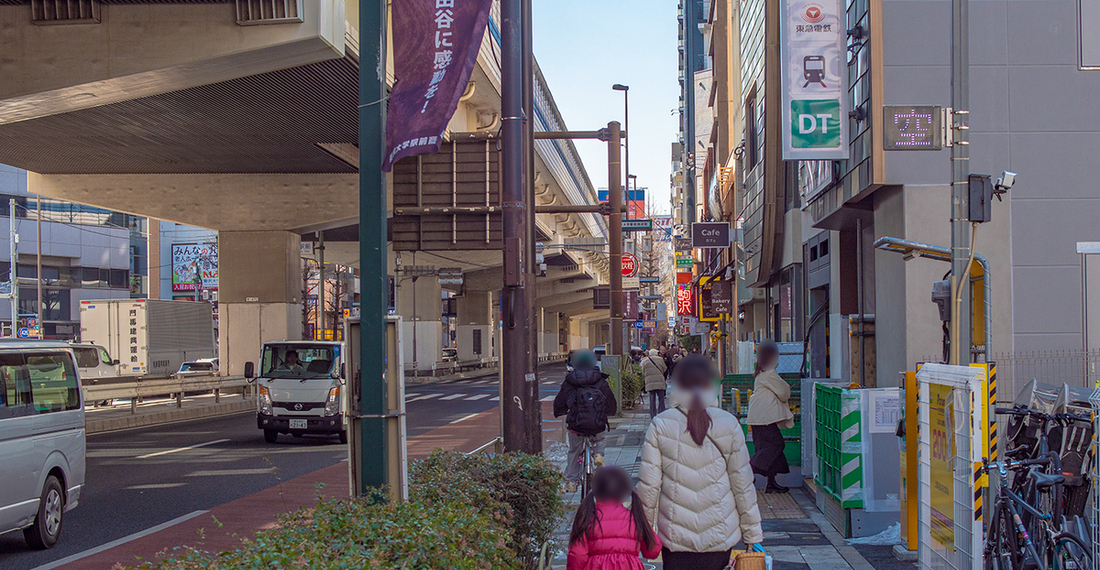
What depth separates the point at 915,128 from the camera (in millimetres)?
9289

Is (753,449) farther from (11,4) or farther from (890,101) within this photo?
(11,4)

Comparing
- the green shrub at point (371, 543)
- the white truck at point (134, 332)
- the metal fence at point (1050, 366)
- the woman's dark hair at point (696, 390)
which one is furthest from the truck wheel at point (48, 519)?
the white truck at point (134, 332)

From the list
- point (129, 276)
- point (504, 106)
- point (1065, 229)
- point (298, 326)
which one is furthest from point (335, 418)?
point (129, 276)

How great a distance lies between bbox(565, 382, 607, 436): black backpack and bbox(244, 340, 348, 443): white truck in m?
8.27

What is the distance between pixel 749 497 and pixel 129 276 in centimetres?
7025

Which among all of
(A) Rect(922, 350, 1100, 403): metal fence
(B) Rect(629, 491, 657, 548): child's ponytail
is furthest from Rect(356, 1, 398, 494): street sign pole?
(A) Rect(922, 350, 1100, 403): metal fence

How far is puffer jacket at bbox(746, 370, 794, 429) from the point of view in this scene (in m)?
10.5

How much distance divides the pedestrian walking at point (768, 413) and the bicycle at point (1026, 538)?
13.0ft

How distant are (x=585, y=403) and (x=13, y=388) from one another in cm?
564

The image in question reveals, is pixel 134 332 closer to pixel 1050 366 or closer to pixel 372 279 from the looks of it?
pixel 1050 366

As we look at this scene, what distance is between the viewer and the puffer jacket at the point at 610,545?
15.2ft

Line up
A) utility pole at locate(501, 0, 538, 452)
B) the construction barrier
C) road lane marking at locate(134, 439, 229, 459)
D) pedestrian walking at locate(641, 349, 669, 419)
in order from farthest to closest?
1. pedestrian walking at locate(641, 349, 669, 419)
2. road lane marking at locate(134, 439, 229, 459)
3. utility pole at locate(501, 0, 538, 452)
4. the construction barrier

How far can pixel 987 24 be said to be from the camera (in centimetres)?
1106

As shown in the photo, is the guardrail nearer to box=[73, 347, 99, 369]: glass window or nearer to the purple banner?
box=[73, 347, 99, 369]: glass window
